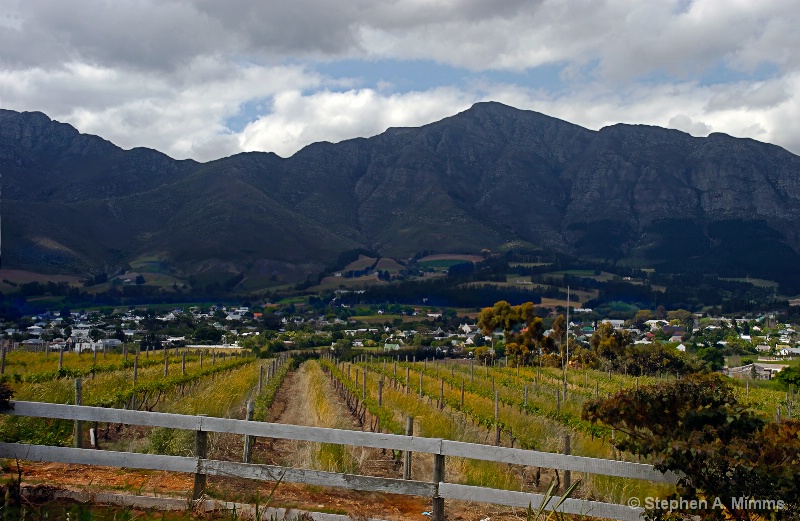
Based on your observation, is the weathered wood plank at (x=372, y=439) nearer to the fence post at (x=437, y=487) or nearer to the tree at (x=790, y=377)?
the fence post at (x=437, y=487)

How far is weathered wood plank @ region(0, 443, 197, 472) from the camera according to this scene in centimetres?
686

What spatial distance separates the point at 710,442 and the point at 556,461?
1453 mm

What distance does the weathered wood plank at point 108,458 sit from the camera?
22.5 ft

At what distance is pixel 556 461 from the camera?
6.78 m

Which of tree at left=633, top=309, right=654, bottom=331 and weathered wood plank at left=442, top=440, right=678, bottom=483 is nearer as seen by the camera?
weathered wood plank at left=442, top=440, right=678, bottom=483

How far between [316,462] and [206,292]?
102 meters

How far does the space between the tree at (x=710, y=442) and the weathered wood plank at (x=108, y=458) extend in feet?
14.3

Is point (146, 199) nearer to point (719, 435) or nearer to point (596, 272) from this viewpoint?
point (596, 272)

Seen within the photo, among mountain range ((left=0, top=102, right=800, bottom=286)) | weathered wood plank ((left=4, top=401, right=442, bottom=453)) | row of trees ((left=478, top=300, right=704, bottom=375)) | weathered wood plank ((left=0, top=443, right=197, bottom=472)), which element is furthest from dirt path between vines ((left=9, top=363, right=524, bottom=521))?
mountain range ((left=0, top=102, right=800, bottom=286))

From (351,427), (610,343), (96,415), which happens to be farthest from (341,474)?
(610,343)

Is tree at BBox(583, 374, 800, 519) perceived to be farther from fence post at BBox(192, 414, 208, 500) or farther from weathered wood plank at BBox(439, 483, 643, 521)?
fence post at BBox(192, 414, 208, 500)

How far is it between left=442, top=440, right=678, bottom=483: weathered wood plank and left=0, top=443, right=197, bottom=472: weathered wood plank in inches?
107

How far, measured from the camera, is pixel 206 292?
108m

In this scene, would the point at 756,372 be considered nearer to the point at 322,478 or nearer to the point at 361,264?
the point at 322,478
